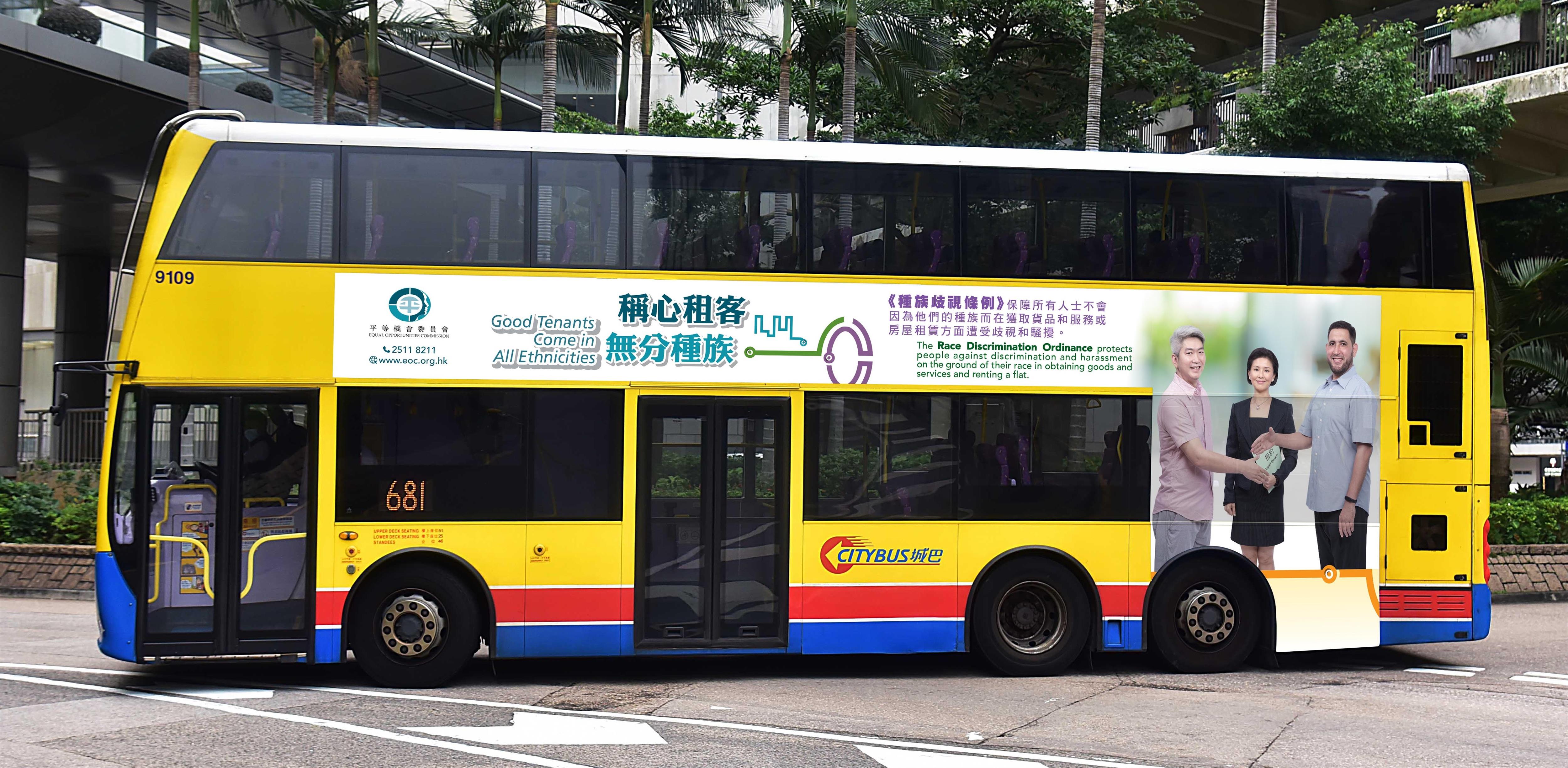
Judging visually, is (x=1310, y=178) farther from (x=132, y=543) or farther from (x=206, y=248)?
(x=132, y=543)

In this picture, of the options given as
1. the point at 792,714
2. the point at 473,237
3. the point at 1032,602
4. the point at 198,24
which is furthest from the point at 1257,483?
A: the point at 198,24

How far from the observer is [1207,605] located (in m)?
10.8

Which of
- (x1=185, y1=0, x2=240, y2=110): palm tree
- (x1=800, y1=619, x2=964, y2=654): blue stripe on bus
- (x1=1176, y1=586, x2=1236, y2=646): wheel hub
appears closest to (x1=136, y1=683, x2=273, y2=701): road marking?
(x1=800, y1=619, x2=964, y2=654): blue stripe on bus

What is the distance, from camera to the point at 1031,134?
855 inches

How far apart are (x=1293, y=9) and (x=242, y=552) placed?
87.7 feet

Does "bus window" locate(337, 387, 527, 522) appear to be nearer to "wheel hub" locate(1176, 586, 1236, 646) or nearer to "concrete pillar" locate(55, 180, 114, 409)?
"wheel hub" locate(1176, 586, 1236, 646)

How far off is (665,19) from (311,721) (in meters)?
15.6

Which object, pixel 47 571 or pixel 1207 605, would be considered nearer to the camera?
pixel 1207 605

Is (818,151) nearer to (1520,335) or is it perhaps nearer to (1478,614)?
(1478,614)

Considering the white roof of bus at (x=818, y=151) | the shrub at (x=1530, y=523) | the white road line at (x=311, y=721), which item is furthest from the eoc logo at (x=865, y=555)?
the shrub at (x=1530, y=523)

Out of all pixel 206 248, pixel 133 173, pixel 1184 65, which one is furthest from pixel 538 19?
pixel 206 248

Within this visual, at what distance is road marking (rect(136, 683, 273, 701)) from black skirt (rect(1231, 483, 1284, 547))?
7.74 meters

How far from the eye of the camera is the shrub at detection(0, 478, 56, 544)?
16.8 metres

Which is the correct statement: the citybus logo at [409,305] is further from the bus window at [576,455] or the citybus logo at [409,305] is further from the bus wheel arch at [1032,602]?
the bus wheel arch at [1032,602]
